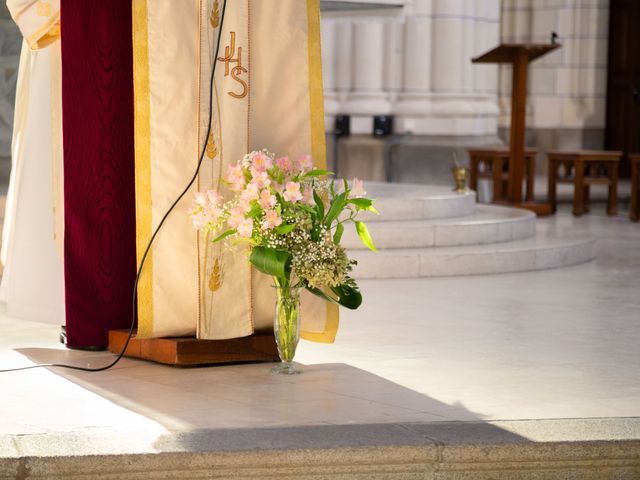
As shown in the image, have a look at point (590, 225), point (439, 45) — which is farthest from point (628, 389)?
point (439, 45)

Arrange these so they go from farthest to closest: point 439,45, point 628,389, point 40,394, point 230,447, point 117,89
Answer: point 439,45
point 117,89
point 628,389
point 40,394
point 230,447

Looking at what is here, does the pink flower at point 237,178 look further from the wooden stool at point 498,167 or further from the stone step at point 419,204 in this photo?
→ the wooden stool at point 498,167

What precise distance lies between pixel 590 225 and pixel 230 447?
8.04 metres

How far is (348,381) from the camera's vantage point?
4574 mm

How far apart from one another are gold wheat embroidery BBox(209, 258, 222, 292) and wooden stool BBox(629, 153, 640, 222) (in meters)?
7.45

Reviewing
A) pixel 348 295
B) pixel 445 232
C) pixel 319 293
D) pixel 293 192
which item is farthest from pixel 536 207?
pixel 293 192

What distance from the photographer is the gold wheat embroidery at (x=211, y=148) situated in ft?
15.2

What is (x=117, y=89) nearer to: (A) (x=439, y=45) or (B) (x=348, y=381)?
(B) (x=348, y=381)

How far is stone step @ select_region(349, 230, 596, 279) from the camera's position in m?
7.81

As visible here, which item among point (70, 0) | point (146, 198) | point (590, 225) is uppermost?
point (70, 0)

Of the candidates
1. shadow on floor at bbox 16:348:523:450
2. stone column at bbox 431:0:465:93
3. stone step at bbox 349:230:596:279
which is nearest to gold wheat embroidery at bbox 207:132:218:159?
shadow on floor at bbox 16:348:523:450

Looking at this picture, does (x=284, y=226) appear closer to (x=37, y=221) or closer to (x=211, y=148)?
(x=211, y=148)

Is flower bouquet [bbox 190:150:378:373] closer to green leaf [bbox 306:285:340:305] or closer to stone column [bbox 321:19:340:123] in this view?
green leaf [bbox 306:285:340:305]

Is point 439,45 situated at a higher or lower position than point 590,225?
higher
